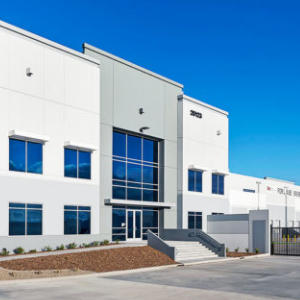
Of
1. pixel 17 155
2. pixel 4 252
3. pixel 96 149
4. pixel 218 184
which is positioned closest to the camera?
pixel 4 252

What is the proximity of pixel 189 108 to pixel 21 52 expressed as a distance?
58.3ft

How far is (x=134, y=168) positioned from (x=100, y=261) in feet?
45.6

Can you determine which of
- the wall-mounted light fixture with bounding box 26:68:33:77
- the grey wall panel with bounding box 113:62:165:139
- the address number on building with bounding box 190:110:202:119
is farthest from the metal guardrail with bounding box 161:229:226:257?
the wall-mounted light fixture with bounding box 26:68:33:77

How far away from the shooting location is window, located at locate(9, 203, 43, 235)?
2545cm

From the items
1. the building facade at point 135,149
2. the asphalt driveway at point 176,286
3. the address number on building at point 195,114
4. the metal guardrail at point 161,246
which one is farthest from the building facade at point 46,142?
the address number on building at point 195,114

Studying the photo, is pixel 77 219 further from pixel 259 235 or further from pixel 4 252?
pixel 259 235

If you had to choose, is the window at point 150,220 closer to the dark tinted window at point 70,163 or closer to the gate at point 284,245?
the dark tinted window at point 70,163

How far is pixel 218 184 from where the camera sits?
143 feet

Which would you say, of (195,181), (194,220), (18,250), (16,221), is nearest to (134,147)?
(195,181)

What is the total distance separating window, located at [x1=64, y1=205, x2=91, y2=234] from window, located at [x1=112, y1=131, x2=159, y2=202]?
4028 mm

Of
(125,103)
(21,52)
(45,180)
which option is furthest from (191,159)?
(21,52)

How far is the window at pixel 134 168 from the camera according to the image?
113 feet

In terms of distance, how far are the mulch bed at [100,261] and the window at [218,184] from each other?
1677 cm

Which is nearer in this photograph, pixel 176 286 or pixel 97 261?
pixel 176 286
